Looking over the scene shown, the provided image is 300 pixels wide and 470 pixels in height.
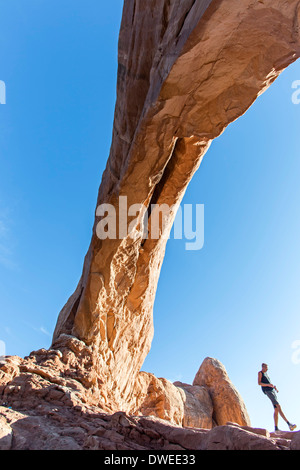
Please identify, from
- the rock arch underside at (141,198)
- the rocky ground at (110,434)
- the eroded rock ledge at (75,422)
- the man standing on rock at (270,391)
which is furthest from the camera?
the man standing on rock at (270,391)

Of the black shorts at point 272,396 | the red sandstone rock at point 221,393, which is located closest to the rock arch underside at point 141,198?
the black shorts at point 272,396

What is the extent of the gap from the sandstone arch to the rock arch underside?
2 cm

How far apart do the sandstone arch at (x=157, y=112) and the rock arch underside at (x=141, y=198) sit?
2 cm

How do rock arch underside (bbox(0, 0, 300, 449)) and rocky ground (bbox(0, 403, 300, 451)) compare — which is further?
rock arch underside (bbox(0, 0, 300, 449))

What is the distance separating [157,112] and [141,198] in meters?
2.13

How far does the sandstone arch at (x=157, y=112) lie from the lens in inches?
194

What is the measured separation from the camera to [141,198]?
7.38 metres

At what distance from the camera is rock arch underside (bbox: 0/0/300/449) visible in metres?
3.95

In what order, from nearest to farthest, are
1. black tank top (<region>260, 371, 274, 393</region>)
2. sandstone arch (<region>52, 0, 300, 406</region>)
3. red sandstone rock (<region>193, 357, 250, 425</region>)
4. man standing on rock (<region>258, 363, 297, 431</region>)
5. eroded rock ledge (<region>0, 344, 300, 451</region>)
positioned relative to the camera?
1. eroded rock ledge (<region>0, 344, 300, 451</region>)
2. sandstone arch (<region>52, 0, 300, 406</region>)
3. man standing on rock (<region>258, 363, 297, 431</region>)
4. black tank top (<region>260, 371, 274, 393</region>)
5. red sandstone rock (<region>193, 357, 250, 425</region>)

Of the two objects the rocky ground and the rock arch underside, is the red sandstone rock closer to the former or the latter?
the rock arch underside

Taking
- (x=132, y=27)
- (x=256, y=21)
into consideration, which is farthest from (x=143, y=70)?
(x=256, y=21)

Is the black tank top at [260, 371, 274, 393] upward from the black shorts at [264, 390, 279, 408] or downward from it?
upward

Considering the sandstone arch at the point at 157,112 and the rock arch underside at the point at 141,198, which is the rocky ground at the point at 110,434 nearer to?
the rock arch underside at the point at 141,198

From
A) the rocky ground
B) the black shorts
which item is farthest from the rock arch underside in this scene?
the black shorts
